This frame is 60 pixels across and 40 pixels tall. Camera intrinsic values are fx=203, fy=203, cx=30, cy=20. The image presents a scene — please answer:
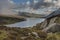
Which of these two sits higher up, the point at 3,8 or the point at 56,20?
the point at 3,8

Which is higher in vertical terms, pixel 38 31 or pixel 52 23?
pixel 52 23

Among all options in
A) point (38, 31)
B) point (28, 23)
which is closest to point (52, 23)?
point (38, 31)

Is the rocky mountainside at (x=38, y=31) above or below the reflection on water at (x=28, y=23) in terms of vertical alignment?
below

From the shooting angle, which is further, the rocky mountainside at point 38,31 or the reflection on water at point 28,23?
the reflection on water at point 28,23

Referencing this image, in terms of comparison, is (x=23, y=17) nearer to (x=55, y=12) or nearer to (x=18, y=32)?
(x=18, y=32)

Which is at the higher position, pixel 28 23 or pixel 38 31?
pixel 28 23

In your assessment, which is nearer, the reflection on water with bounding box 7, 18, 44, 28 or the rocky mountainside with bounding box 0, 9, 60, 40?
the rocky mountainside with bounding box 0, 9, 60, 40

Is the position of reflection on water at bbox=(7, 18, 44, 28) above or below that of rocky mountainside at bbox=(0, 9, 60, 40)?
above

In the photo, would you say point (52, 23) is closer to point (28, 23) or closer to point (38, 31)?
point (38, 31)

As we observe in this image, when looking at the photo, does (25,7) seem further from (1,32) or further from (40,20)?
(1,32)

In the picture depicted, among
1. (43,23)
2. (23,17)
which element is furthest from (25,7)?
(43,23)

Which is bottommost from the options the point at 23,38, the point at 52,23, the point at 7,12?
the point at 23,38
